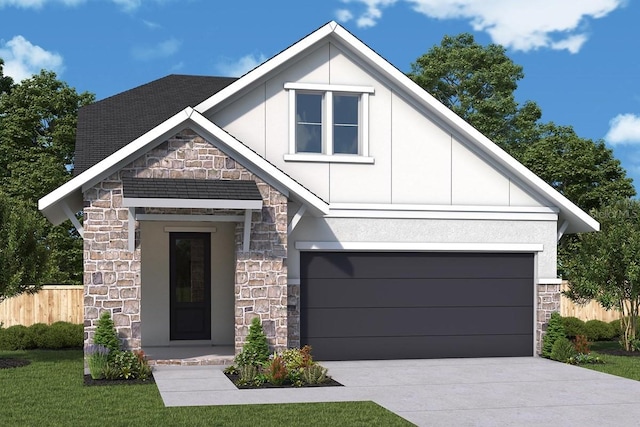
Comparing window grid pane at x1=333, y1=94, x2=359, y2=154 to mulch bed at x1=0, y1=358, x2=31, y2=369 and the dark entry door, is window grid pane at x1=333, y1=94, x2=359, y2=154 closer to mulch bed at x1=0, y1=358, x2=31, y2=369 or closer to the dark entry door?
the dark entry door

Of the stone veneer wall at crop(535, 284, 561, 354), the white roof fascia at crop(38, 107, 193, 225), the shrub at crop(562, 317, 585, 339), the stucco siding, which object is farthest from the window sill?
the shrub at crop(562, 317, 585, 339)

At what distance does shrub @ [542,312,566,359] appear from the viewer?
17609mm

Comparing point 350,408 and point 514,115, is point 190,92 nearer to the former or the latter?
point 350,408

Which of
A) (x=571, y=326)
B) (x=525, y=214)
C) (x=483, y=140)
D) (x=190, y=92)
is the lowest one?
(x=571, y=326)

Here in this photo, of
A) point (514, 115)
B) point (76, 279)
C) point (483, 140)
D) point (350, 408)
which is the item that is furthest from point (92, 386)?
point (514, 115)

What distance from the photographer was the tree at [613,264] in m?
19.2

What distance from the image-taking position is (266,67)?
16766 mm

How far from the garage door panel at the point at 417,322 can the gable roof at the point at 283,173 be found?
2424mm

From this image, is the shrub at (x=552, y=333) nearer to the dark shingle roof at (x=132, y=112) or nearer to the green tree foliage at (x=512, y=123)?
the dark shingle roof at (x=132, y=112)

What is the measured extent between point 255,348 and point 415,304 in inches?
158

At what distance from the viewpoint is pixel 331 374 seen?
1500 cm

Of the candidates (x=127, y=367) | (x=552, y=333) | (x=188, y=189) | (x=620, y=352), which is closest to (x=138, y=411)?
(x=127, y=367)

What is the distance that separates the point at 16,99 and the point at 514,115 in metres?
22.5

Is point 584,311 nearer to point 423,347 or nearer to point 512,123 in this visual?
point 423,347
